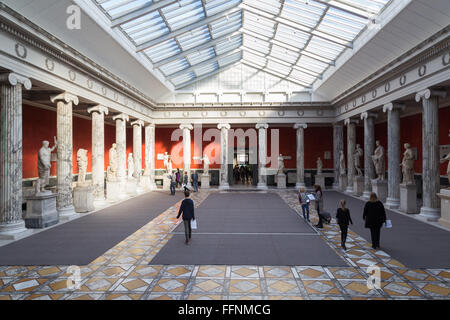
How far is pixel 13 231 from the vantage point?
796cm

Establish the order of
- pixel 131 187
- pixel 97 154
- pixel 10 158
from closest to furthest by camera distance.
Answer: pixel 10 158 < pixel 97 154 < pixel 131 187

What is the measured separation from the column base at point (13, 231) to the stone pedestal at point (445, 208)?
40.8 ft

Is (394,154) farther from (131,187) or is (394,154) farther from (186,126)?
(131,187)

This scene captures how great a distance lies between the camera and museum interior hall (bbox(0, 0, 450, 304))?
546cm

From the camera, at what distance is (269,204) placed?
1378 centimetres

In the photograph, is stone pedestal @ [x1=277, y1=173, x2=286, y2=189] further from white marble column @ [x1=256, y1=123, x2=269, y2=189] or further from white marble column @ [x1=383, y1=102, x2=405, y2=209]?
white marble column @ [x1=383, y1=102, x2=405, y2=209]

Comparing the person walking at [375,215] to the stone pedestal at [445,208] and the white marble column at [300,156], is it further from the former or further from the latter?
the white marble column at [300,156]

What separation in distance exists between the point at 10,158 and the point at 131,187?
29.7 ft

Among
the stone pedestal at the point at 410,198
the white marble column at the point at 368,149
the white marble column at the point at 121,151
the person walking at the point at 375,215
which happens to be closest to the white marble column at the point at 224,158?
the white marble column at the point at 121,151

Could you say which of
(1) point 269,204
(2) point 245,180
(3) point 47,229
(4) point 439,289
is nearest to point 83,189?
(3) point 47,229

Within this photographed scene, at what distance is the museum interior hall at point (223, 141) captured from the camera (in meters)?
5.46

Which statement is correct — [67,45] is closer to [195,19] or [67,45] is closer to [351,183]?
[195,19]

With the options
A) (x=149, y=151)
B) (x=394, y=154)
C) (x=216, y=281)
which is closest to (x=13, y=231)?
(x=216, y=281)

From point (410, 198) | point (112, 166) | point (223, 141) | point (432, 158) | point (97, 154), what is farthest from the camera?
point (223, 141)
